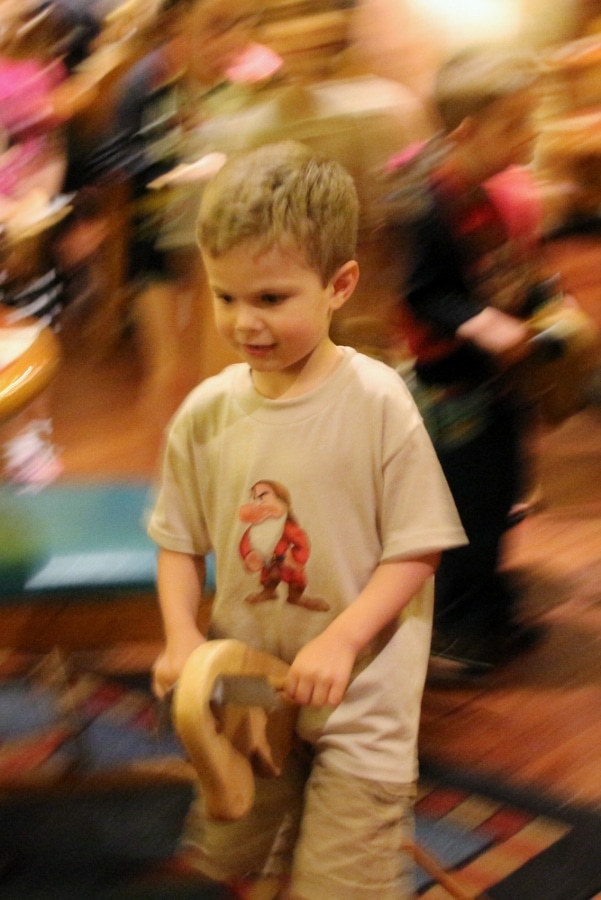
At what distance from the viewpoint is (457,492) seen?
2.04 m

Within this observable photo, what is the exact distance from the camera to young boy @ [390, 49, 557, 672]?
178 cm

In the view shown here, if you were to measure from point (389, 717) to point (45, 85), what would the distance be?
7.65ft

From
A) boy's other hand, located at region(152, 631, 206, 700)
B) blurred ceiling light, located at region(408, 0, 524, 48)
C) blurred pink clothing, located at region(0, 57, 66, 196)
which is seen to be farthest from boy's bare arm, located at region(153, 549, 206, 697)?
blurred ceiling light, located at region(408, 0, 524, 48)

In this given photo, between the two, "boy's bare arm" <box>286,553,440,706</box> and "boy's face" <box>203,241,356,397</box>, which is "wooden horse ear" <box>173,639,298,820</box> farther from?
"boy's face" <box>203,241,356,397</box>

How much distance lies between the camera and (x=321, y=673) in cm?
98

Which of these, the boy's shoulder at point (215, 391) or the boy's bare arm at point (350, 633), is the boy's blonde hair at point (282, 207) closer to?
the boy's shoulder at point (215, 391)

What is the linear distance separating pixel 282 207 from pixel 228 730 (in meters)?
0.51

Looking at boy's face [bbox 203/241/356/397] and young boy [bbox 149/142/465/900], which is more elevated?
boy's face [bbox 203/241/356/397]

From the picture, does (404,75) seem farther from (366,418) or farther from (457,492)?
(366,418)

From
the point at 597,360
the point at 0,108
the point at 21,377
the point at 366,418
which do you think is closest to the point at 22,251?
the point at 0,108

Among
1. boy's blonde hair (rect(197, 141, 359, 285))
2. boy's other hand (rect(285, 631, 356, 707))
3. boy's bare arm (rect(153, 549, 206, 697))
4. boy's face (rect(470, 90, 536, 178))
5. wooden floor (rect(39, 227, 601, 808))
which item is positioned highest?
boy's blonde hair (rect(197, 141, 359, 285))

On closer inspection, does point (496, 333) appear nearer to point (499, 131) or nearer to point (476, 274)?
point (476, 274)

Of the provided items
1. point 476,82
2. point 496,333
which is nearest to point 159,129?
point 476,82

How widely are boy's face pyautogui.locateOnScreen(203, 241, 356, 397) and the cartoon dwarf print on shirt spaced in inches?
5.2
